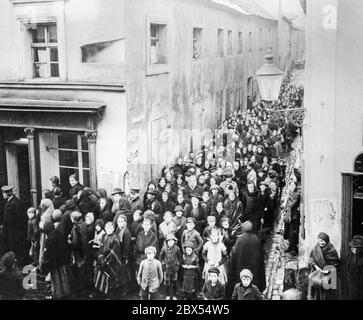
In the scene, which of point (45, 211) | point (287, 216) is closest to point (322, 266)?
point (287, 216)

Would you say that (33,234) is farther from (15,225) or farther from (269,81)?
(269,81)

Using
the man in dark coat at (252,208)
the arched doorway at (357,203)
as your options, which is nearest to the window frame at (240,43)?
the man in dark coat at (252,208)

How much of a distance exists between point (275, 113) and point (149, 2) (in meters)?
1.81

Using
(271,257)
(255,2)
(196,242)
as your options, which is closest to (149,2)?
(255,2)

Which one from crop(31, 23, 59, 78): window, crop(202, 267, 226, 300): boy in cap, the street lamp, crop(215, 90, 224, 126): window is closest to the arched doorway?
the street lamp

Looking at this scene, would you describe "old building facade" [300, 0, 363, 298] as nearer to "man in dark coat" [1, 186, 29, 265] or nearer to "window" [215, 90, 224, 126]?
"window" [215, 90, 224, 126]

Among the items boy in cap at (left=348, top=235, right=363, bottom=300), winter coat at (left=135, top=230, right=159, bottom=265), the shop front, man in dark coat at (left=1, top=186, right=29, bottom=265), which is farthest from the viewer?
man in dark coat at (left=1, top=186, right=29, bottom=265)

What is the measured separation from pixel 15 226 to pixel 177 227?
195cm

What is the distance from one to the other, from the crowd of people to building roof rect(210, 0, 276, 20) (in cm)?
84

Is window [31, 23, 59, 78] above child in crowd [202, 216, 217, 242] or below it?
above

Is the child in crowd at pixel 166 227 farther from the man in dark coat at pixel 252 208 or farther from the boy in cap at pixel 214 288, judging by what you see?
the man in dark coat at pixel 252 208

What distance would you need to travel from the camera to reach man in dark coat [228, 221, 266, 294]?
5.46 meters

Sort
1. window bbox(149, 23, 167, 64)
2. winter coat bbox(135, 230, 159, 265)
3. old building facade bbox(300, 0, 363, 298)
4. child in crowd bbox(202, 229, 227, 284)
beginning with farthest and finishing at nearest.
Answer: window bbox(149, 23, 167, 64)
winter coat bbox(135, 230, 159, 265)
child in crowd bbox(202, 229, 227, 284)
old building facade bbox(300, 0, 363, 298)

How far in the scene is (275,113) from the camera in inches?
223
